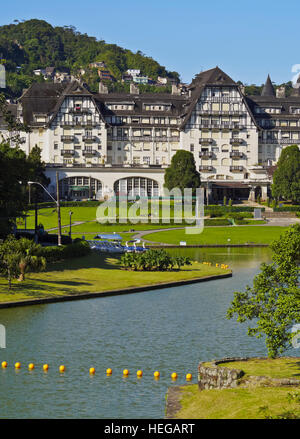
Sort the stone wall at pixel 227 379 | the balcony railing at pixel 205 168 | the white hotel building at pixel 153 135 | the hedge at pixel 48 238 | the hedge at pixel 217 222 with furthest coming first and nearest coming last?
the balcony railing at pixel 205 168 → the white hotel building at pixel 153 135 → the hedge at pixel 217 222 → the hedge at pixel 48 238 → the stone wall at pixel 227 379

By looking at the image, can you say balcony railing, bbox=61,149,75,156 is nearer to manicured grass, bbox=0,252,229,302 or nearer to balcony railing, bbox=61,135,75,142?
balcony railing, bbox=61,135,75,142

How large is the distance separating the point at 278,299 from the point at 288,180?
4606 inches

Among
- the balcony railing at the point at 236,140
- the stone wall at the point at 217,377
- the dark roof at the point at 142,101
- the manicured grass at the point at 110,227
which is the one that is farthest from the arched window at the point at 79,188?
the stone wall at the point at 217,377

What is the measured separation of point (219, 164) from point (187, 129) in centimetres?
1049

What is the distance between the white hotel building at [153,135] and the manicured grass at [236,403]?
424ft

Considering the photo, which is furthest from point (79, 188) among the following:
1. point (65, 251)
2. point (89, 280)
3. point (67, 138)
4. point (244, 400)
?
point (244, 400)

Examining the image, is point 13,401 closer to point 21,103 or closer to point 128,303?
point 128,303

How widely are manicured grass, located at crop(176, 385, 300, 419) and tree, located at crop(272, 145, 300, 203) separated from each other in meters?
118

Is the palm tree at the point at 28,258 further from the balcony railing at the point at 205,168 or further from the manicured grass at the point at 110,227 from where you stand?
the balcony railing at the point at 205,168

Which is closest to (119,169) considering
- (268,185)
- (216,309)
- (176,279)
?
(268,185)

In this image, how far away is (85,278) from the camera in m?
65.4

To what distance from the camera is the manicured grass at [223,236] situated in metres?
104
